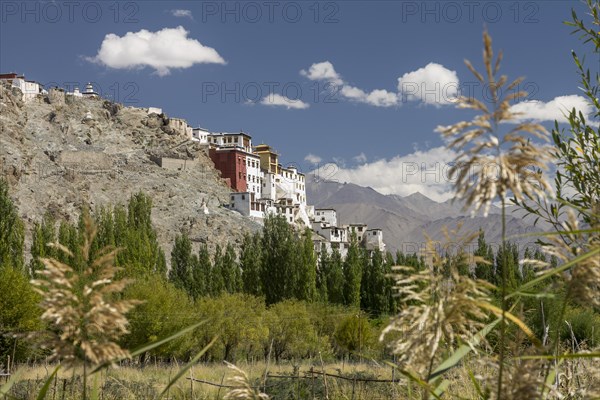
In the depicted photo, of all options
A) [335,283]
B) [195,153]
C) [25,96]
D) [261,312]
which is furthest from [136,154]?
[261,312]

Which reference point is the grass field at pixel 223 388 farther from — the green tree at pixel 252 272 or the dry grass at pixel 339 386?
the green tree at pixel 252 272

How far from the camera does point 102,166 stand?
77312mm

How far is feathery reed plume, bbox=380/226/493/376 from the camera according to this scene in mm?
1138

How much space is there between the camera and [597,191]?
3.73 meters

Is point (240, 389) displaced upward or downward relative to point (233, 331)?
upward

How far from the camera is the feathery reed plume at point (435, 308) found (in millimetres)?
1138

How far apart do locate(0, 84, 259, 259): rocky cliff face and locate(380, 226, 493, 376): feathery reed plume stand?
6278cm

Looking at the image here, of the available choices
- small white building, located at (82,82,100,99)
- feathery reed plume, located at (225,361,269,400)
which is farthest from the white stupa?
feathery reed plume, located at (225,361,269,400)

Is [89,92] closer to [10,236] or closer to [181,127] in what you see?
[181,127]

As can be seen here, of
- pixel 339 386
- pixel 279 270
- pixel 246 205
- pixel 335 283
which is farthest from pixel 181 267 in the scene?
pixel 339 386

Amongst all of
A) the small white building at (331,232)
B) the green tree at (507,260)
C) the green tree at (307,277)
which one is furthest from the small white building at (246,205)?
the green tree at (507,260)

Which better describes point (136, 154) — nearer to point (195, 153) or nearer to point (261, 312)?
point (195, 153)

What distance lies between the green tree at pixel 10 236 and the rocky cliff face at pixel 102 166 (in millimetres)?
24150

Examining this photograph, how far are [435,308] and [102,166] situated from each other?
80004mm
